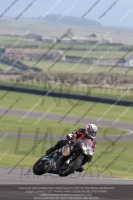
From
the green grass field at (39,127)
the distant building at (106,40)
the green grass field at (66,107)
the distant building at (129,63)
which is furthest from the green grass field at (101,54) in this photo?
the green grass field at (39,127)

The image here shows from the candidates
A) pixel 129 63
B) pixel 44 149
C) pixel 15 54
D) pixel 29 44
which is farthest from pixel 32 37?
pixel 44 149

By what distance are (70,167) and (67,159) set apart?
0.31 m

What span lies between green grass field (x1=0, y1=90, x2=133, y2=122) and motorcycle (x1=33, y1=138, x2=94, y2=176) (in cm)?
3626

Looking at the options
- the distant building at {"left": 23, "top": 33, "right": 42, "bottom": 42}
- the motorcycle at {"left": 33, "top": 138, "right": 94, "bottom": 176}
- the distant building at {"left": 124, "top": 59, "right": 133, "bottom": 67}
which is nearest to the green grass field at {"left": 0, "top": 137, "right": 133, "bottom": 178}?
the motorcycle at {"left": 33, "top": 138, "right": 94, "bottom": 176}

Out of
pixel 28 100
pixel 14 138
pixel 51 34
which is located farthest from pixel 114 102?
pixel 51 34

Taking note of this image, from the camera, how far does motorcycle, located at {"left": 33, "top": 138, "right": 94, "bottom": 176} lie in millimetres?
14125

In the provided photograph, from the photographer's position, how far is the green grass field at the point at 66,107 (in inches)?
2105

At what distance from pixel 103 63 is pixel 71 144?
120m

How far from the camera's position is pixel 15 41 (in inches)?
6324

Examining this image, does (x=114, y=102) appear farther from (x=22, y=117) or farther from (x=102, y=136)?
(x=102, y=136)

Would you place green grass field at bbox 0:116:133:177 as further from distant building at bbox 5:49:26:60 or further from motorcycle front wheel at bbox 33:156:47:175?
distant building at bbox 5:49:26:60

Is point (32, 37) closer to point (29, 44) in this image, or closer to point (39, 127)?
point (29, 44)

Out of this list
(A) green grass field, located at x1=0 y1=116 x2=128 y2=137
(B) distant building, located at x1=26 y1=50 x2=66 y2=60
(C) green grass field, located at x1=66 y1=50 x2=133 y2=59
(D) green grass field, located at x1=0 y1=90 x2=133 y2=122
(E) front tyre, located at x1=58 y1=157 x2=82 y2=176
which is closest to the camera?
(E) front tyre, located at x1=58 y1=157 x2=82 y2=176

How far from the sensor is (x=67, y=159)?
1445 cm
